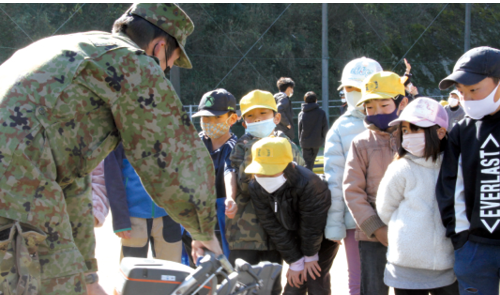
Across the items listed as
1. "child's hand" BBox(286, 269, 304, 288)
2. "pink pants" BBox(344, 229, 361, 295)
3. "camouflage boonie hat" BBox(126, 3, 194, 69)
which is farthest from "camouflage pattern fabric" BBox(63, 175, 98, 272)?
"pink pants" BBox(344, 229, 361, 295)

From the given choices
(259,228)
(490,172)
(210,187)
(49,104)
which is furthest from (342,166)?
(49,104)

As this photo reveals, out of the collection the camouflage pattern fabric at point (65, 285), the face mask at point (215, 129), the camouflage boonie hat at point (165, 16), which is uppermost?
the camouflage boonie hat at point (165, 16)

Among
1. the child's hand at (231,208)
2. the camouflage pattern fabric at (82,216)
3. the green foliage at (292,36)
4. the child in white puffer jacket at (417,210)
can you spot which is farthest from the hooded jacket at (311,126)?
the green foliage at (292,36)

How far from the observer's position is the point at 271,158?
315 centimetres

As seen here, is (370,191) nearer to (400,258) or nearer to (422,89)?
(400,258)

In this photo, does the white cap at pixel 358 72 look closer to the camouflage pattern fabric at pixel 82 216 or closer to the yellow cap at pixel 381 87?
the yellow cap at pixel 381 87

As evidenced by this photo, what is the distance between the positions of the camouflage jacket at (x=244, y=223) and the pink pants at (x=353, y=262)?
538mm

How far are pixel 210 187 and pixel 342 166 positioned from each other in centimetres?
164

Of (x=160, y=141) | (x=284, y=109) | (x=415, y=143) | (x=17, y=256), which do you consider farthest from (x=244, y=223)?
(x=284, y=109)

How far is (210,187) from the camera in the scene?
6.67 ft

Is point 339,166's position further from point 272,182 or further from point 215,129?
point 215,129

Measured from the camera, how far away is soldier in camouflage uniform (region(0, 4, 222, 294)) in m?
1.72

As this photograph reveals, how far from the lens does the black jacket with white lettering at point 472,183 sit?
248 centimetres

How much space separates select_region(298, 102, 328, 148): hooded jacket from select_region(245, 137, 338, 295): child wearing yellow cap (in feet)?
21.0
